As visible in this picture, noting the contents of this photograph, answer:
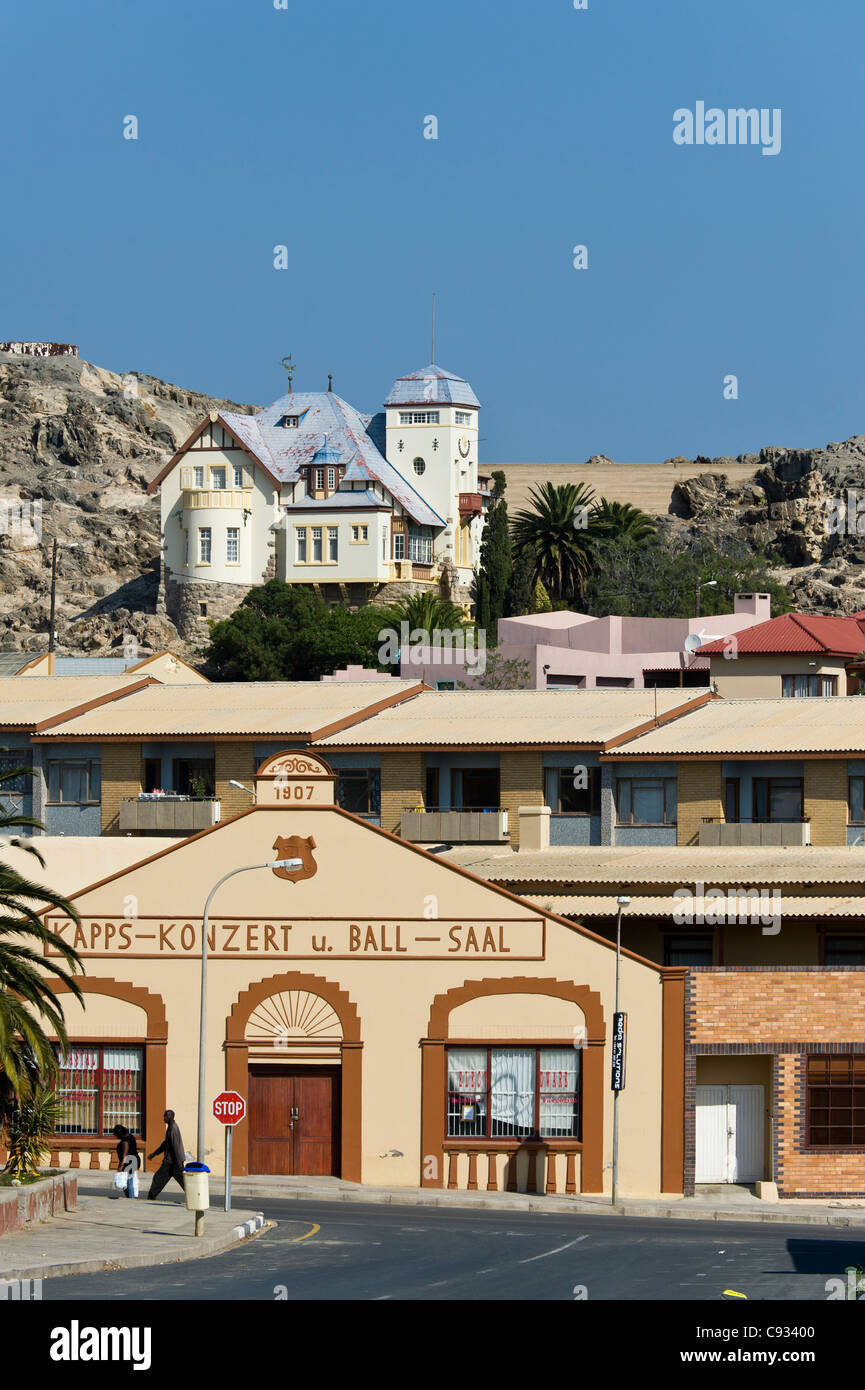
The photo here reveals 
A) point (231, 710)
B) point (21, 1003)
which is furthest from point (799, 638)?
point (21, 1003)

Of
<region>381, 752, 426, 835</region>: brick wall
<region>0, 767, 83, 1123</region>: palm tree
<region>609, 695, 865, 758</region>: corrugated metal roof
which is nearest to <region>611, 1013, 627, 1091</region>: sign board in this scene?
<region>0, 767, 83, 1123</region>: palm tree

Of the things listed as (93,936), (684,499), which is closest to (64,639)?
(684,499)

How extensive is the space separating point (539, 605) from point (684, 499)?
32.1 metres

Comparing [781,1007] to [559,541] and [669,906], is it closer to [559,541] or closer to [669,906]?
[669,906]

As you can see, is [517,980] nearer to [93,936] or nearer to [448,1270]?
[93,936]

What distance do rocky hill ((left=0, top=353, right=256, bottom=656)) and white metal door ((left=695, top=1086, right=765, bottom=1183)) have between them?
88.9 metres

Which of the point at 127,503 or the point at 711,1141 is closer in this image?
the point at 711,1141

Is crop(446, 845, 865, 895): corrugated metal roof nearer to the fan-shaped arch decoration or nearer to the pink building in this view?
the fan-shaped arch decoration

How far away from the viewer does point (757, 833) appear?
64.9 m

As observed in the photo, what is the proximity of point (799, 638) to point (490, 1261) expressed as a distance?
203ft

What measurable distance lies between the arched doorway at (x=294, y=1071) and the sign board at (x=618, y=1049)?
5526mm

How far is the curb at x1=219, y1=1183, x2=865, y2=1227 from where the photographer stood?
44.3 m

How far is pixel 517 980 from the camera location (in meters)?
47.6
